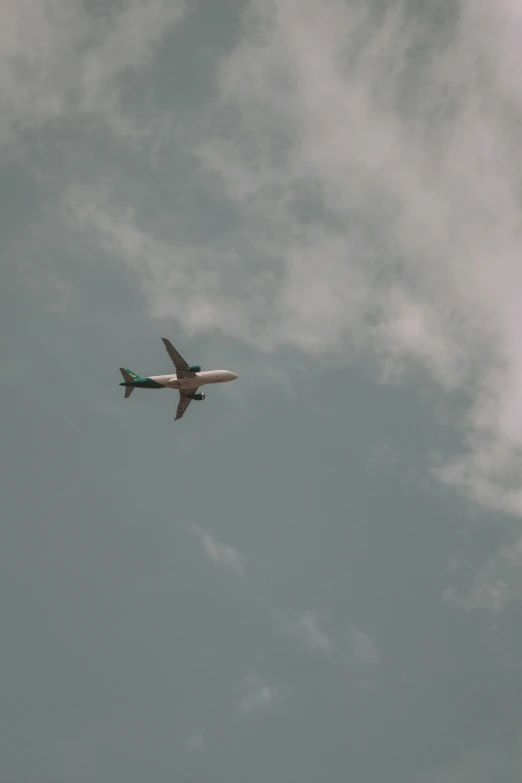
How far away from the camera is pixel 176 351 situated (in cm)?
19488

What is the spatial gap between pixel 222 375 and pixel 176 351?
33.0 feet

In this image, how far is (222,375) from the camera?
652ft
